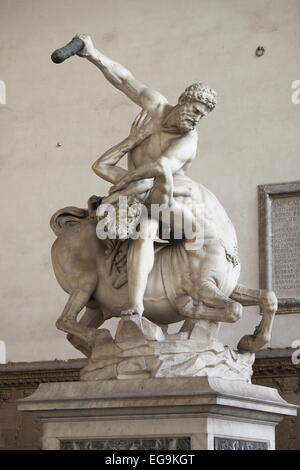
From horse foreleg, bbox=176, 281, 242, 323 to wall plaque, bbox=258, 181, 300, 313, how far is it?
3.73 m

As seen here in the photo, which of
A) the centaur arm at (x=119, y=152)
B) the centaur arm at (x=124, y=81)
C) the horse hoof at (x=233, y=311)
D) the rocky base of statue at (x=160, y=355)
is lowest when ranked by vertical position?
the rocky base of statue at (x=160, y=355)

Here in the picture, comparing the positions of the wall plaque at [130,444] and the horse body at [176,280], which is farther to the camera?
the horse body at [176,280]

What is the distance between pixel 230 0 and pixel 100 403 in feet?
20.3

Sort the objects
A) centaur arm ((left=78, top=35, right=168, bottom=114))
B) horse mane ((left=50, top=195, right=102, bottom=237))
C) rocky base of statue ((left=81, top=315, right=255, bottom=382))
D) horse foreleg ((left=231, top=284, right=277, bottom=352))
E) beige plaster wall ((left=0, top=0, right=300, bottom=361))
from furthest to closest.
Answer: beige plaster wall ((left=0, top=0, right=300, bottom=361)), horse mane ((left=50, top=195, right=102, bottom=237)), centaur arm ((left=78, top=35, right=168, bottom=114)), horse foreleg ((left=231, top=284, right=277, bottom=352)), rocky base of statue ((left=81, top=315, right=255, bottom=382))

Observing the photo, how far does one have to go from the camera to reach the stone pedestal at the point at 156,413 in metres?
5.96

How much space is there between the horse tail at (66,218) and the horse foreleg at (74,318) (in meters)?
0.52

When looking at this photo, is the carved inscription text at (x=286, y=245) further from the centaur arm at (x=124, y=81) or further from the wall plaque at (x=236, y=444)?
the wall plaque at (x=236, y=444)

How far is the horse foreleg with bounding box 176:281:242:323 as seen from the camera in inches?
252

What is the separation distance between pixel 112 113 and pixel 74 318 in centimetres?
508

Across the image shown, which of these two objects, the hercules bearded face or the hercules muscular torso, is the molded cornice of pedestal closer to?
the hercules muscular torso

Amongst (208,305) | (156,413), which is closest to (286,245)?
(208,305)

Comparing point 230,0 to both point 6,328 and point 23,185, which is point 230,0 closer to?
point 23,185

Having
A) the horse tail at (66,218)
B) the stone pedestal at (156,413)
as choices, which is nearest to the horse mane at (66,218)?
the horse tail at (66,218)

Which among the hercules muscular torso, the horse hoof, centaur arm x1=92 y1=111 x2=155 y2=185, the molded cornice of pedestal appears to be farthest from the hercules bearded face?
the molded cornice of pedestal
